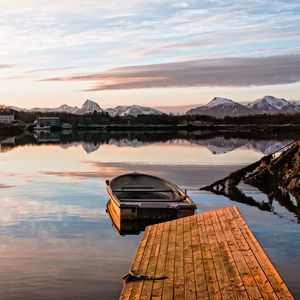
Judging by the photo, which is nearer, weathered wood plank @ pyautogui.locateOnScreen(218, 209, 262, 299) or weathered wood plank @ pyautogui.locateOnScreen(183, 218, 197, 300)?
weathered wood plank @ pyautogui.locateOnScreen(218, 209, 262, 299)

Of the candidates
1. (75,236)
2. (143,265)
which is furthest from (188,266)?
(75,236)

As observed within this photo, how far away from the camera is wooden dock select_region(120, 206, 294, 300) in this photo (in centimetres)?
1202

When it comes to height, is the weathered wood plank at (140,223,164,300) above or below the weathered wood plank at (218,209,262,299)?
below

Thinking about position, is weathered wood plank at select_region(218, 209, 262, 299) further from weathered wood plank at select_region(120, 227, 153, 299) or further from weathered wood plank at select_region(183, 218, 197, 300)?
weathered wood plank at select_region(120, 227, 153, 299)

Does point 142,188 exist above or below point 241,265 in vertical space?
below

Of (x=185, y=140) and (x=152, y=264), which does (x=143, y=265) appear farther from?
(x=185, y=140)

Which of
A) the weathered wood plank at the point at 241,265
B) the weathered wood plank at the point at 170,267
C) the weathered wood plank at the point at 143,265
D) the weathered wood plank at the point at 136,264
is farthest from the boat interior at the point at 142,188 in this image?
the weathered wood plank at the point at 241,265

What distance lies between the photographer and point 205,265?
1422cm

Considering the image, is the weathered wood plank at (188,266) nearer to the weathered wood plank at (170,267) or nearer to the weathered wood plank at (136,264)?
the weathered wood plank at (170,267)

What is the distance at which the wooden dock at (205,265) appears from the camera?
473 inches

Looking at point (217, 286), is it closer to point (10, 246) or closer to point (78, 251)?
point (78, 251)

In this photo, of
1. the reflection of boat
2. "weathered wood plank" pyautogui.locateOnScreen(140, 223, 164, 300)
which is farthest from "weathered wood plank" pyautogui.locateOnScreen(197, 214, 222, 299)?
the reflection of boat

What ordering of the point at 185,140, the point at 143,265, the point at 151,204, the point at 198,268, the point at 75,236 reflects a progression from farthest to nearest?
the point at 185,140 → the point at 151,204 → the point at 75,236 → the point at 143,265 → the point at 198,268

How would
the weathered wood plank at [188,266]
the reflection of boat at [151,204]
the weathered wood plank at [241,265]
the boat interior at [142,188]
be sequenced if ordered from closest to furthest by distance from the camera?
the weathered wood plank at [241,265] < the weathered wood plank at [188,266] < the reflection of boat at [151,204] < the boat interior at [142,188]
